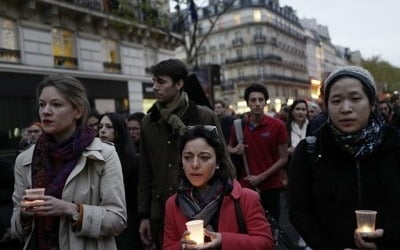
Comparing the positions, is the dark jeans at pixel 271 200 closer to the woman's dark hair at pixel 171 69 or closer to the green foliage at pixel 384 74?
the woman's dark hair at pixel 171 69

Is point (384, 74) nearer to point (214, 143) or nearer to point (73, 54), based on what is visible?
point (73, 54)

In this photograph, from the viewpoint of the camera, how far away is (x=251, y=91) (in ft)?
19.5

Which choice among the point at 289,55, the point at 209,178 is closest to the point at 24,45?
the point at 209,178

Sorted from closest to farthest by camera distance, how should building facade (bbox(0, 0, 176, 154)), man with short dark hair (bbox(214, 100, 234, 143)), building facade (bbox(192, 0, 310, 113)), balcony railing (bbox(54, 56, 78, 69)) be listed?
man with short dark hair (bbox(214, 100, 234, 143)) → building facade (bbox(0, 0, 176, 154)) → balcony railing (bbox(54, 56, 78, 69)) → building facade (bbox(192, 0, 310, 113))

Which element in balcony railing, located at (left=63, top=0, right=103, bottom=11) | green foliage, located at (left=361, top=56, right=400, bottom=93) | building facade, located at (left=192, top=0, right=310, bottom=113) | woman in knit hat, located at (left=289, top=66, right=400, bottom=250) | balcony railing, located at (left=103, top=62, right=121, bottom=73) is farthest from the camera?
green foliage, located at (left=361, top=56, right=400, bottom=93)

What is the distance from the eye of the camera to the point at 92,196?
116 inches

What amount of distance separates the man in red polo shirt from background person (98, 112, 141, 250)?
1453mm

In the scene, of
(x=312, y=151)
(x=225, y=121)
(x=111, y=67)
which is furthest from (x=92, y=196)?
(x=111, y=67)

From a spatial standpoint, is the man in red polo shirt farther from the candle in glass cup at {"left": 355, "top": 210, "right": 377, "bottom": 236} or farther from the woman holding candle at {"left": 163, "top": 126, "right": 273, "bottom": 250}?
the candle in glass cup at {"left": 355, "top": 210, "right": 377, "bottom": 236}

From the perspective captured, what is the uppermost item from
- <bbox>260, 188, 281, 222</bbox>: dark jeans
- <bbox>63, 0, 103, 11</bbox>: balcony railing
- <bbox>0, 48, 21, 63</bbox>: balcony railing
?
<bbox>63, 0, 103, 11</bbox>: balcony railing

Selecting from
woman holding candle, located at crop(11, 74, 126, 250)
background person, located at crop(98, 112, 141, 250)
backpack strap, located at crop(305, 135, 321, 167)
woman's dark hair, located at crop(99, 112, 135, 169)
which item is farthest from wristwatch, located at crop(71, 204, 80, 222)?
woman's dark hair, located at crop(99, 112, 135, 169)

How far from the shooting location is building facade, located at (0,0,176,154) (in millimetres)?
18547

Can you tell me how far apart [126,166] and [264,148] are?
73.9 inches

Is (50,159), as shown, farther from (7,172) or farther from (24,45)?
(24,45)
